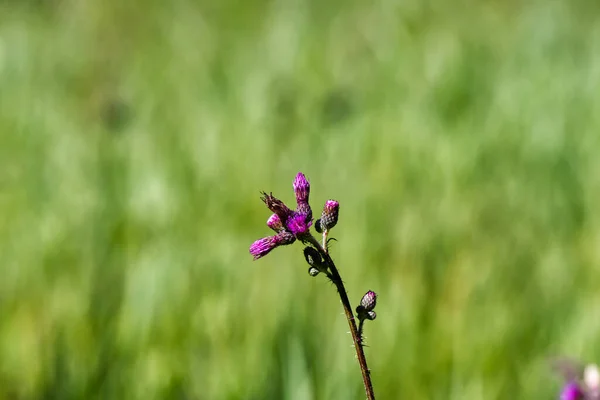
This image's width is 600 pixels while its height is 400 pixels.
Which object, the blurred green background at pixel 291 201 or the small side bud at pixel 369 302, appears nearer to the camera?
the small side bud at pixel 369 302

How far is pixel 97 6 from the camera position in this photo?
5824 millimetres

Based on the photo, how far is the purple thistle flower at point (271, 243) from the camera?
72cm

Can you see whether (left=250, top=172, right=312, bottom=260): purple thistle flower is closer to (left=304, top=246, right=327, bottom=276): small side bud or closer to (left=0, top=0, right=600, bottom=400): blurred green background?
(left=304, top=246, right=327, bottom=276): small side bud

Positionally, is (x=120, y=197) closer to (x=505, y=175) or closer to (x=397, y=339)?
(x=397, y=339)

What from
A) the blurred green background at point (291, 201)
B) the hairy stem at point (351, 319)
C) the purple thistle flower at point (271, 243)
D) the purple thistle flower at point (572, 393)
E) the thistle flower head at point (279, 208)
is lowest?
the hairy stem at point (351, 319)

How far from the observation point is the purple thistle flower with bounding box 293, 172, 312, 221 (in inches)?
28.9

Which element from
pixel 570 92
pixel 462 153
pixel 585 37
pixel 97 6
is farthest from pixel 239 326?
pixel 97 6

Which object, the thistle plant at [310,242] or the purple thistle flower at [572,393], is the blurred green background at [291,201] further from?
the thistle plant at [310,242]

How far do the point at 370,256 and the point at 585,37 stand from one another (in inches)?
128

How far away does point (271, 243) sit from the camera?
737 mm

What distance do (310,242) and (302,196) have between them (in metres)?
0.06

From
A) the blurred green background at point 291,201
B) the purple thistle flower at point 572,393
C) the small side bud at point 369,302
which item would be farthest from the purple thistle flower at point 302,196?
the blurred green background at point 291,201

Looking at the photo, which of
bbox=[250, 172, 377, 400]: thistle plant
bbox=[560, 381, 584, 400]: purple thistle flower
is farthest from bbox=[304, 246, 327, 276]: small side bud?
bbox=[560, 381, 584, 400]: purple thistle flower

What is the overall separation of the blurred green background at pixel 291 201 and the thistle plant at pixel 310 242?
0.78m
